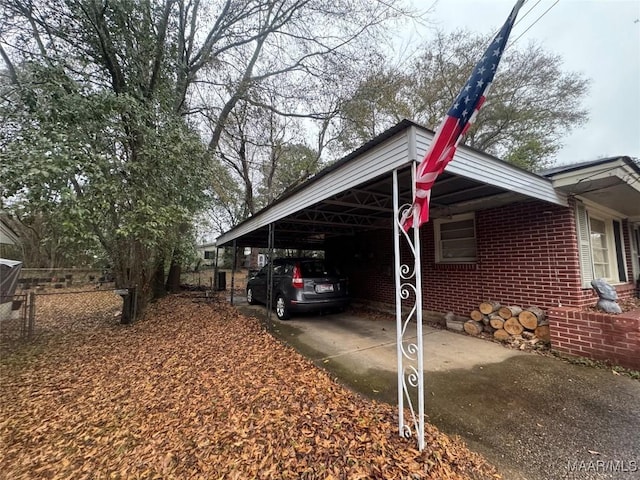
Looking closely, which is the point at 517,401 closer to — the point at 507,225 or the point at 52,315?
the point at 507,225

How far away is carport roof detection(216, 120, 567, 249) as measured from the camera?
2.50 m

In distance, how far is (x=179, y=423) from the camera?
7.68ft

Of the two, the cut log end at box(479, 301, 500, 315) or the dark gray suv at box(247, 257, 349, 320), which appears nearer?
the cut log end at box(479, 301, 500, 315)

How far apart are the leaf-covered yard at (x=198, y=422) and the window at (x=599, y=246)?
456 centimetres

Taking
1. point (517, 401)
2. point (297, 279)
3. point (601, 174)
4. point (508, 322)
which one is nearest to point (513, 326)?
point (508, 322)

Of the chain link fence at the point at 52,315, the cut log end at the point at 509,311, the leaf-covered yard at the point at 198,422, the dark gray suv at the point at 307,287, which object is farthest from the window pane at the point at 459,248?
the chain link fence at the point at 52,315

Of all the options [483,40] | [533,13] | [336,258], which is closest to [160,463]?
[533,13]

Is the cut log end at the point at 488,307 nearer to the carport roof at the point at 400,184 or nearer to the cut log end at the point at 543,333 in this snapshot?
the cut log end at the point at 543,333

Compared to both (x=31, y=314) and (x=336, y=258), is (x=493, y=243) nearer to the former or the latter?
(x=336, y=258)

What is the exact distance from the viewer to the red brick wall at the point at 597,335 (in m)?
3.27

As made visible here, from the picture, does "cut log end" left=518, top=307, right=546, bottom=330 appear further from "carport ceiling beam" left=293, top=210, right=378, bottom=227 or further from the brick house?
"carport ceiling beam" left=293, top=210, right=378, bottom=227

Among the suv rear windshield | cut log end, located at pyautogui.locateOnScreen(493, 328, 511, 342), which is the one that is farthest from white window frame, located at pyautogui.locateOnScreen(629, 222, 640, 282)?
the suv rear windshield

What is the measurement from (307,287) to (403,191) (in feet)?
9.77

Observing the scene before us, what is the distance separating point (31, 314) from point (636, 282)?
1325 centimetres
